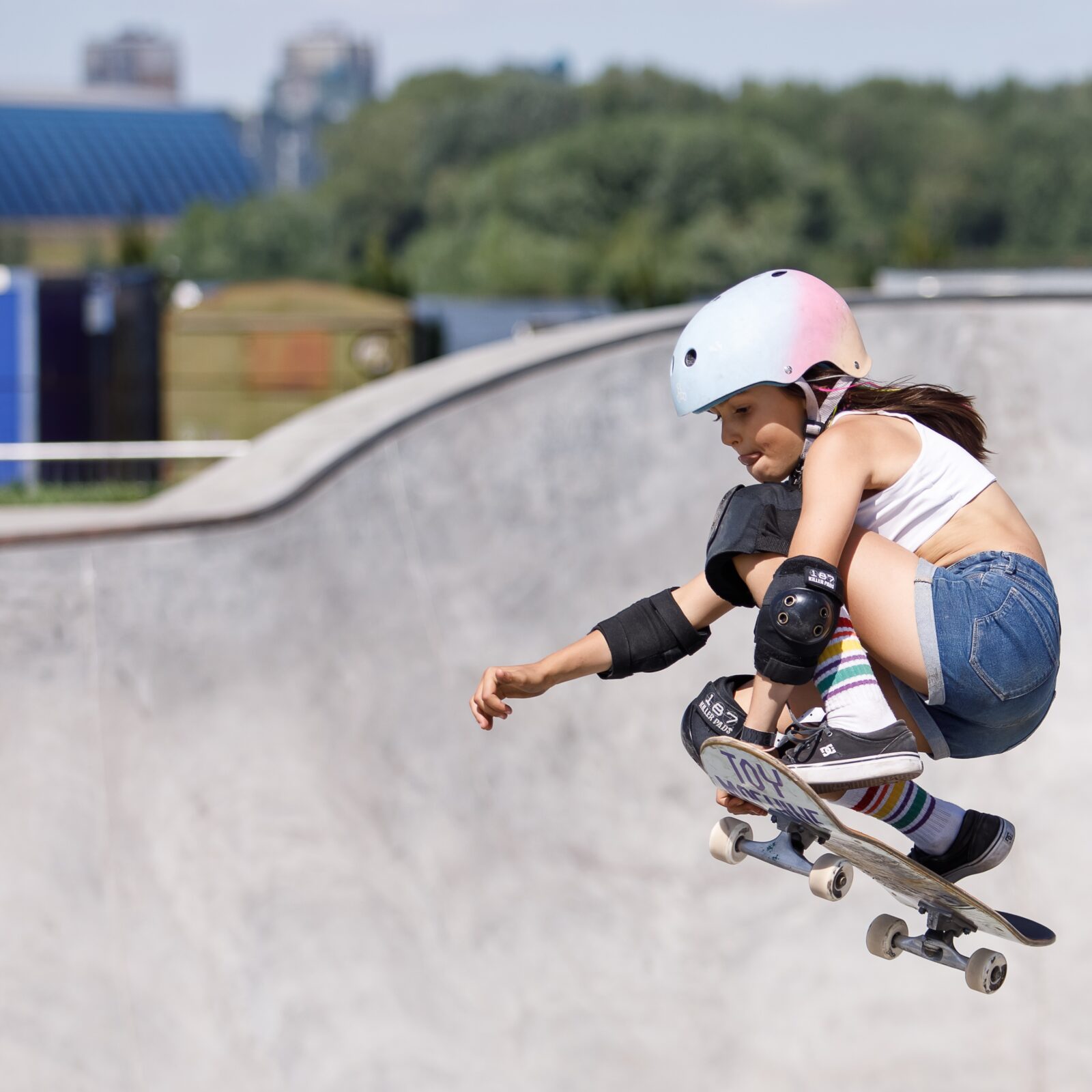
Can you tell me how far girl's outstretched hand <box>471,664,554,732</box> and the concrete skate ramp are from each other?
11.0 ft

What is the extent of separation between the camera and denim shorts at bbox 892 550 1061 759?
3303 millimetres

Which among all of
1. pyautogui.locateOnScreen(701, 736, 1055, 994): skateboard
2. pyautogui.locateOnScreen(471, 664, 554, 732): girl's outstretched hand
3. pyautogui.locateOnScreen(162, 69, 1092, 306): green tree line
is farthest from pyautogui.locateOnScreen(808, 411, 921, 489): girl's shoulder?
pyautogui.locateOnScreen(162, 69, 1092, 306): green tree line

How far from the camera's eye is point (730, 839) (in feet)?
12.8

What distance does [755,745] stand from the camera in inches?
136

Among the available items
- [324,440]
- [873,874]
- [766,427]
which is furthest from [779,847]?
[324,440]

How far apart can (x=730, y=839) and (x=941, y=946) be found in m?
0.67

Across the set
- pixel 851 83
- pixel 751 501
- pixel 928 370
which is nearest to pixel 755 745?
pixel 751 501

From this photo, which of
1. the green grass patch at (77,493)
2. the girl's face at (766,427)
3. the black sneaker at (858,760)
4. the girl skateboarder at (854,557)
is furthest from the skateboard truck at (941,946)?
the green grass patch at (77,493)

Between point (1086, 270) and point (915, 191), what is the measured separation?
82.4 metres

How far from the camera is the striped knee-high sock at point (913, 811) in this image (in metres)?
3.69

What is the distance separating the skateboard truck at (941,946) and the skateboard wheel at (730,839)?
1.33 feet

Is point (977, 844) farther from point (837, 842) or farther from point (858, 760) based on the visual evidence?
point (858, 760)

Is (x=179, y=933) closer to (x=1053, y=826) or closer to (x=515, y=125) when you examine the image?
(x=1053, y=826)

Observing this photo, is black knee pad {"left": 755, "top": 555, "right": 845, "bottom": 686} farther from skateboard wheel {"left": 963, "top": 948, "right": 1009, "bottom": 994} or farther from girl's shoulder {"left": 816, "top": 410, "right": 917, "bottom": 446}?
skateboard wheel {"left": 963, "top": 948, "right": 1009, "bottom": 994}
